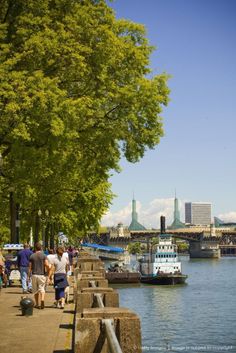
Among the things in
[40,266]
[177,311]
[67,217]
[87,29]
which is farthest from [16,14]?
[177,311]

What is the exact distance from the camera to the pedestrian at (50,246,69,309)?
18.2 m

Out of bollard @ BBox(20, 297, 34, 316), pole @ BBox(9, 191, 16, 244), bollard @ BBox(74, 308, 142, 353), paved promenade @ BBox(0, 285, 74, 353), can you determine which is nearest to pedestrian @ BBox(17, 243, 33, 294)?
paved promenade @ BBox(0, 285, 74, 353)

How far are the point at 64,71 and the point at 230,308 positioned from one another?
30576 millimetres

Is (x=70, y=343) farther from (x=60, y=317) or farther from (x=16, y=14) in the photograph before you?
(x=16, y=14)

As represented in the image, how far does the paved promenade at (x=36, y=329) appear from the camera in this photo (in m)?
11.4

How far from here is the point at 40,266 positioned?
18594mm

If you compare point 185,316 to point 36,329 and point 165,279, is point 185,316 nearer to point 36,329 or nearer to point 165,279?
point 36,329

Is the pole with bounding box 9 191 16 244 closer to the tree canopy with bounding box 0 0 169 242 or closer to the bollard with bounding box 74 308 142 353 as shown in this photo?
the tree canopy with bounding box 0 0 169 242

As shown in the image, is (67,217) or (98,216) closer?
(98,216)

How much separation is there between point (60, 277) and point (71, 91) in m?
9.53

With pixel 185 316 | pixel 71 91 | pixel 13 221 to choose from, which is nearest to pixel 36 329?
pixel 71 91

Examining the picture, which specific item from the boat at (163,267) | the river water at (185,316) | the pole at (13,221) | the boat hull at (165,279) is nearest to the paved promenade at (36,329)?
the river water at (185,316)

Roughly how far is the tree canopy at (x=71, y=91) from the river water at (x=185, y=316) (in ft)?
30.9

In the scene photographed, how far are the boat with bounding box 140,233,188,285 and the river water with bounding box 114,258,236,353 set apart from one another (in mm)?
2887
